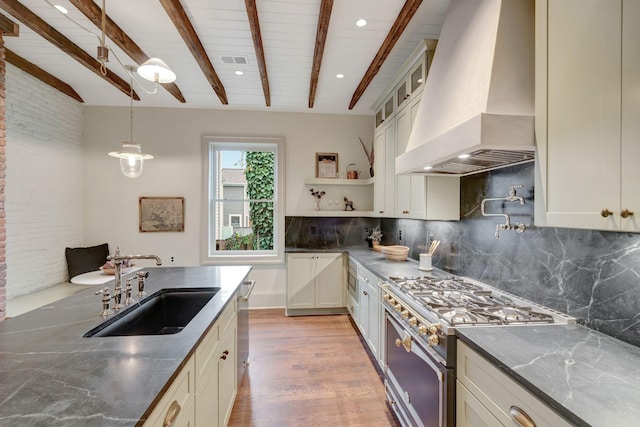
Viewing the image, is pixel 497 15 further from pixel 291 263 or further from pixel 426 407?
pixel 291 263

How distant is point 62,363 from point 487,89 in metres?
2.11

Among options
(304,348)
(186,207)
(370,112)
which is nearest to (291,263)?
(304,348)

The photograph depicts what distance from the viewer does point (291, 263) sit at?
156 inches

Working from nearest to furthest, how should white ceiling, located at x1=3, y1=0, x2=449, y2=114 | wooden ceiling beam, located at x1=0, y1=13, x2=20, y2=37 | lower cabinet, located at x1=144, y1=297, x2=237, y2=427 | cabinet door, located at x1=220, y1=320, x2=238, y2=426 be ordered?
1. lower cabinet, located at x1=144, y1=297, x2=237, y2=427
2. cabinet door, located at x1=220, y1=320, x2=238, y2=426
3. white ceiling, located at x1=3, y1=0, x2=449, y2=114
4. wooden ceiling beam, located at x1=0, y1=13, x2=20, y2=37

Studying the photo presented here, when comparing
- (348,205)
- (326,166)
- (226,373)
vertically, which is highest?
(326,166)

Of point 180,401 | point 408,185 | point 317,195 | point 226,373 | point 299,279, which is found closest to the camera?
point 180,401

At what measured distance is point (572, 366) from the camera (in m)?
1.01

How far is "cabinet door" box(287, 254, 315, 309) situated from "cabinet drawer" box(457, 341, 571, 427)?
2764mm

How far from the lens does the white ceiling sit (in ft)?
7.13

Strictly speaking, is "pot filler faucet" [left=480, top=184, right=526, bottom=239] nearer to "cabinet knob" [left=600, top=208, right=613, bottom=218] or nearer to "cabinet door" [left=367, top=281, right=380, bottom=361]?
"cabinet knob" [left=600, top=208, right=613, bottom=218]

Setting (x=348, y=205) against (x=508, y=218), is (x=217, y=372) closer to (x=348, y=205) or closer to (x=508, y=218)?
(x=508, y=218)

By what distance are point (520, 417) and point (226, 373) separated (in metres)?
1.58

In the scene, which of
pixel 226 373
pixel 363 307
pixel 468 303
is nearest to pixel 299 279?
pixel 363 307

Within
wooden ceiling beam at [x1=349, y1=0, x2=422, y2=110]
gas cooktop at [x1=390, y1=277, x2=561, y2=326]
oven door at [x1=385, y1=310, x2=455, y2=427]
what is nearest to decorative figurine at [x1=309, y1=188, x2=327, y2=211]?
wooden ceiling beam at [x1=349, y1=0, x2=422, y2=110]
